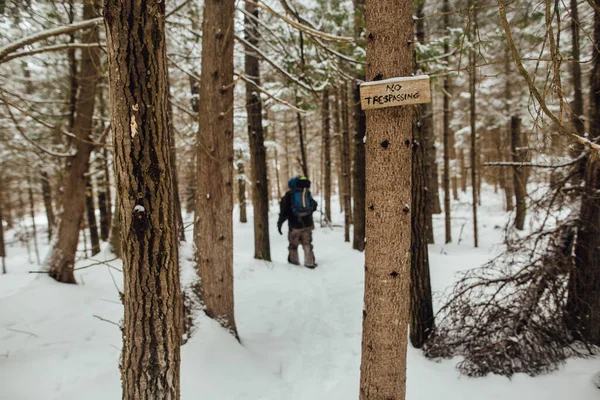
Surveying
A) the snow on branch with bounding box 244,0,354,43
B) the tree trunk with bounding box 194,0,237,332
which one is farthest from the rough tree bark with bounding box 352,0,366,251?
the snow on branch with bounding box 244,0,354,43

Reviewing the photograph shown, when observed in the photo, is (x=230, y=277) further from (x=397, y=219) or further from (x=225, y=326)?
(x=397, y=219)

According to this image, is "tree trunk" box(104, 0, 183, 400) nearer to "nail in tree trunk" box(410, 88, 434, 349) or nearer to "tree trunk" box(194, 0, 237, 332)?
"tree trunk" box(194, 0, 237, 332)

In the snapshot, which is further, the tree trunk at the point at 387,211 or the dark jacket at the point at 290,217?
the dark jacket at the point at 290,217

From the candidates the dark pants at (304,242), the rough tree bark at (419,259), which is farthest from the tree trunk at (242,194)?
the rough tree bark at (419,259)

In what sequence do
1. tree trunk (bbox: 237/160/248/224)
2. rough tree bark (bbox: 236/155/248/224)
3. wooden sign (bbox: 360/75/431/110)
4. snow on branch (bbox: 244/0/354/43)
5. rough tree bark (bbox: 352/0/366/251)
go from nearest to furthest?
1. wooden sign (bbox: 360/75/431/110)
2. snow on branch (bbox: 244/0/354/43)
3. rough tree bark (bbox: 352/0/366/251)
4. rough tree bark (bbox: 236/155/248/224)
5. tree trunk (bbox: 237/160/248/224)

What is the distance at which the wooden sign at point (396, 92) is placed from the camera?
188 centimetres

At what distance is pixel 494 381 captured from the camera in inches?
→ 129

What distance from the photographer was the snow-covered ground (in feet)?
10.2

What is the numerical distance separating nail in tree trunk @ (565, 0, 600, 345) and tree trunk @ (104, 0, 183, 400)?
4073 millimetres

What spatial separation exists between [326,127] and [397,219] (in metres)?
10.4

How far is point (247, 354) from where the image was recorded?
395cm

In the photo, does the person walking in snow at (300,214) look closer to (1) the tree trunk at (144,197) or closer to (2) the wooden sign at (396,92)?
(1) the tree trunk at (144,197)

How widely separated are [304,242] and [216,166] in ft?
13.7

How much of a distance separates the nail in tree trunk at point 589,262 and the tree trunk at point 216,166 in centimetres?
394
